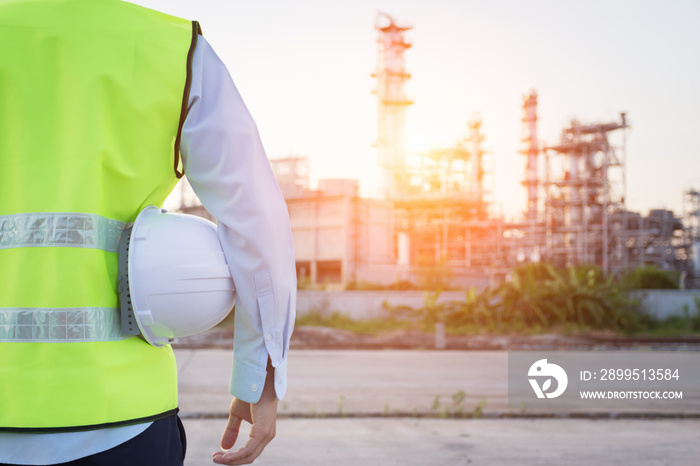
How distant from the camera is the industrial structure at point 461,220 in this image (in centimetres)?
4381

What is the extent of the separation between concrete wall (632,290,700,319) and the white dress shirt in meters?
23.6

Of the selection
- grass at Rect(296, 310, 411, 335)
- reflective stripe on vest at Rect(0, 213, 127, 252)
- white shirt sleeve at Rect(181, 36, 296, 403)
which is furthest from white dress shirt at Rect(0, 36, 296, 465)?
grass at Rect(296, 310, 411, 335)

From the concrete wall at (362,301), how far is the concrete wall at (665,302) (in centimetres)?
616

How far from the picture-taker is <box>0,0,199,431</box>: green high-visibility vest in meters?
1.28

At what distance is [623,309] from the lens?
21359mm

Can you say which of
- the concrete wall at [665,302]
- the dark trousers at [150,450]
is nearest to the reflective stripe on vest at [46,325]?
the dark trousers at [150,450]

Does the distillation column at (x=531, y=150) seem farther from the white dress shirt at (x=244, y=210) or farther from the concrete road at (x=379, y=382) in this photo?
the white dress shirt at (x=244, y=210)

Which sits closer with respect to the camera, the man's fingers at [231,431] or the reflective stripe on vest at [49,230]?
the reflective stripe on vest at [49,230]

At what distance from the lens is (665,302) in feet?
76.9

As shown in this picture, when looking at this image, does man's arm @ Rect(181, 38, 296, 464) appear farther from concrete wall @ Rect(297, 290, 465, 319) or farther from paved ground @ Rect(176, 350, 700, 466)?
concrete wall @ Rect(297, 290, 465, 319)

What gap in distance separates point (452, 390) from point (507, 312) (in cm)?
1355

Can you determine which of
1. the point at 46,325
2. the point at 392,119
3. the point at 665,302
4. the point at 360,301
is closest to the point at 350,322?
the point at 360,301

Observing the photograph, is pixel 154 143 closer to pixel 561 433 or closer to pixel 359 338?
pixel 561 433

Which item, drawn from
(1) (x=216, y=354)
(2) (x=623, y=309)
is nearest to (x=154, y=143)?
(1) (x=216, y=354)
